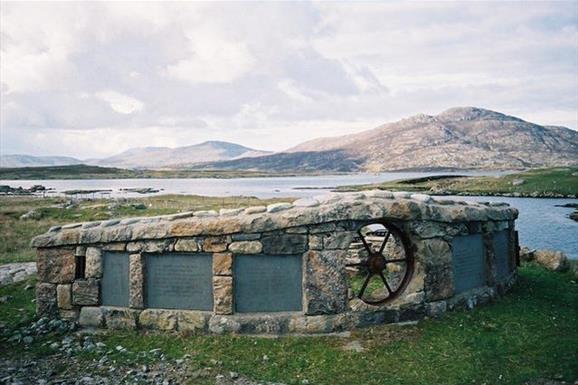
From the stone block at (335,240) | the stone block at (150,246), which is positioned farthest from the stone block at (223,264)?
the stone block at (335,240)

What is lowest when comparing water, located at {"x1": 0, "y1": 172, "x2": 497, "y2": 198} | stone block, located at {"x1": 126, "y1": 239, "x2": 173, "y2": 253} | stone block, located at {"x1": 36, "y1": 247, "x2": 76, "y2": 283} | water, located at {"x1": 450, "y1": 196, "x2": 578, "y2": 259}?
water, located at {"x1": 450, "y1": 196, "x2": 578, "y2": 259}

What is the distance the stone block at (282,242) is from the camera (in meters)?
11.2

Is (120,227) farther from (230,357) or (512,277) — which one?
(512,277)

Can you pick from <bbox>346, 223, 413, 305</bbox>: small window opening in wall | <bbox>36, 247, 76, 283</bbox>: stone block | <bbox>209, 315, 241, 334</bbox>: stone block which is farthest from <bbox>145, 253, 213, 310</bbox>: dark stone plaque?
<bbox>346, 223, 413, 305</bbox>: small window opening in wall

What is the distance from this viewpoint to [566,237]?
36.2 metres

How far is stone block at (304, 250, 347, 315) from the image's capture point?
11203 millimetres

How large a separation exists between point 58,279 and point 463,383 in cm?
898

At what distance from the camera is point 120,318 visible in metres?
11.9

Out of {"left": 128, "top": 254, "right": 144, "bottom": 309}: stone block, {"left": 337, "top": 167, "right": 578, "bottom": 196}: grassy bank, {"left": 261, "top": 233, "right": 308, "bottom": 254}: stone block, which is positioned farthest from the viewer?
{"left": 337, "top": 167, "right": 578, "bottom": 196}: grassy bank

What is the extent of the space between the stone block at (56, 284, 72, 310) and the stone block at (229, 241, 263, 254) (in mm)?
4126

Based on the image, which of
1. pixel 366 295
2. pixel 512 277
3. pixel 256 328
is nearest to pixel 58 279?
pixel 256 328

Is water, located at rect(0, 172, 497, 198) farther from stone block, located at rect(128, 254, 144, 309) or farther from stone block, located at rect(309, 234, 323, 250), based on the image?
stone block, located at rect(309, 234, 323, 250)

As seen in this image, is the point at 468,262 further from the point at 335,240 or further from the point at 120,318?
the point at 120,318

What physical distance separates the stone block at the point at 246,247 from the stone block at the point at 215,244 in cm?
15
